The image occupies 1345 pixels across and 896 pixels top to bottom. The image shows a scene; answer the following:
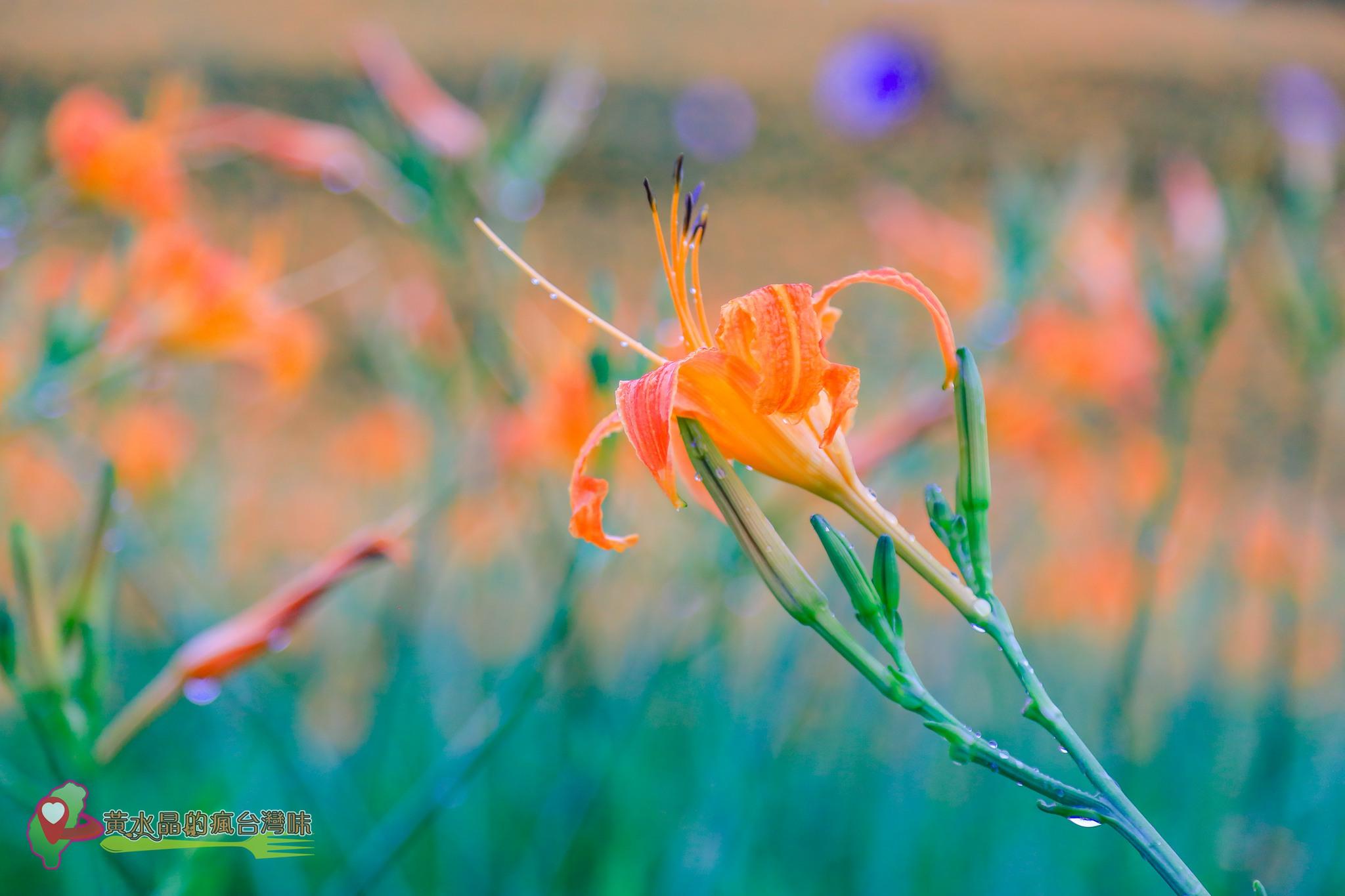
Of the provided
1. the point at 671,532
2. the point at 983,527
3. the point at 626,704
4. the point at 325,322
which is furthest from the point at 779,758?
the point at 325,322

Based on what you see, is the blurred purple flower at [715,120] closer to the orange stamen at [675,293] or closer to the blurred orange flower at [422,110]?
the blurred orange flower at [422,110]

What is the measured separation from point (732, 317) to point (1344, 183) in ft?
19.5

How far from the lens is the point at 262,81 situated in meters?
5.16

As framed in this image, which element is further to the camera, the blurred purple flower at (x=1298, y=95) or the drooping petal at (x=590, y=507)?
the blurred purple flower at (x=1298, y=95)

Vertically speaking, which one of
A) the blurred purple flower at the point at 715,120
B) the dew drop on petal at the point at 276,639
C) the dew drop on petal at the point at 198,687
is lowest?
the dew drop on petal at the point at 198,687

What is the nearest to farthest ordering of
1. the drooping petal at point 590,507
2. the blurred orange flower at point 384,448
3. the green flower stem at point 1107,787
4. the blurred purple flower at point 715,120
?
the green flower stem at point 1107,787 < the drooping petal at point 590,507 < the blurred orange flower at point 384,448 < the blurred purple flower at point 715,120

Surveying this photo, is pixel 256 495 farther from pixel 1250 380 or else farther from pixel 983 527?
pixel 1250 380

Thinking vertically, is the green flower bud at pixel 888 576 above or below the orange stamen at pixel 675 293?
below

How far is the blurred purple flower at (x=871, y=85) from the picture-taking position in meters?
5.32

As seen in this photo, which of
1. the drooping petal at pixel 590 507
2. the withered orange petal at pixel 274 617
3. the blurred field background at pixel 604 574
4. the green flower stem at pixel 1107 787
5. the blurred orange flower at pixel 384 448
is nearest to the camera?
the green flower stem at pixel 1107 787

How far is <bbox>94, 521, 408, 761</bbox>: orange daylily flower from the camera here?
0.59 meters

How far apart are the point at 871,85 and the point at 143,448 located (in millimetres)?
4730

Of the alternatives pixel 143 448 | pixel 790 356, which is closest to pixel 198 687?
pixel 790 356

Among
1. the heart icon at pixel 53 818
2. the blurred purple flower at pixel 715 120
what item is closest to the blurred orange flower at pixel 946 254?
the heart icon at pixel 53 818
